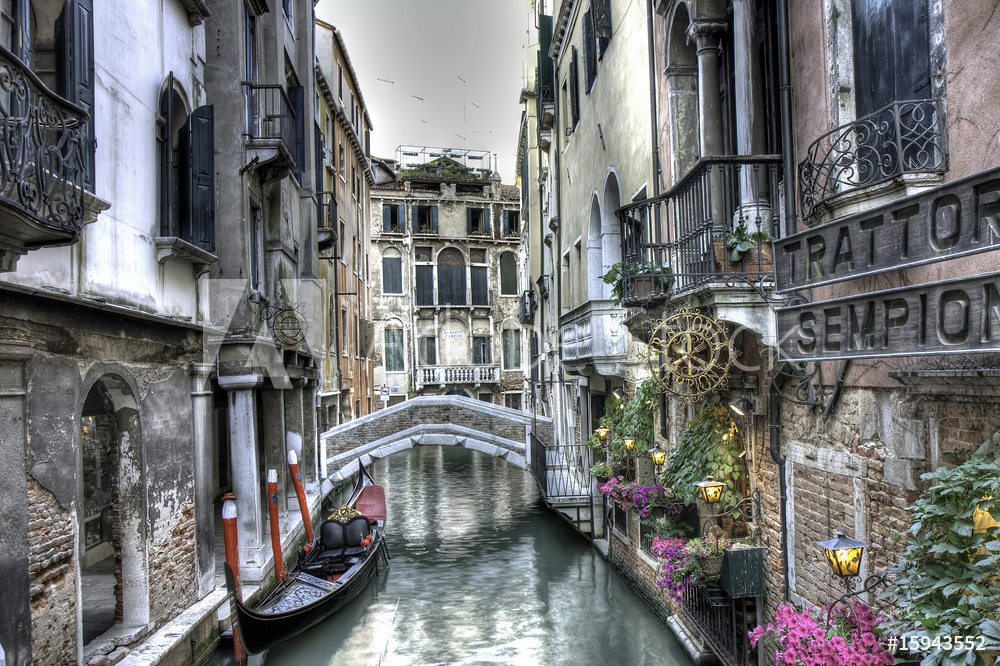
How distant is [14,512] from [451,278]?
92.1 ft

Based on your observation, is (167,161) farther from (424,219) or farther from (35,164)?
(424,219)

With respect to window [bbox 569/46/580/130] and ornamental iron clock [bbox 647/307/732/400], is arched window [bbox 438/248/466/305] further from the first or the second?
ornamental iron clock [bbox 647/307/732/400]

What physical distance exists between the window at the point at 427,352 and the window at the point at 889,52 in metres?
28.2

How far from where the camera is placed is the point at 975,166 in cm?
350

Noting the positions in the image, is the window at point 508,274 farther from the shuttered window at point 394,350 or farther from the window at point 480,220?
the shuttered window at point 394,350

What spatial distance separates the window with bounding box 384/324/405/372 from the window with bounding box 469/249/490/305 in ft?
11.7

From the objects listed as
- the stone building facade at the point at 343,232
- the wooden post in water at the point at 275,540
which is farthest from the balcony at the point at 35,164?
the stone building facade at the point at 343,232

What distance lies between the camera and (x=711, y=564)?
6242mm

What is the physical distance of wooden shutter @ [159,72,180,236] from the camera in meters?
7.17

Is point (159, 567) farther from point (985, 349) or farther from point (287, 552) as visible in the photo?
point (985, 349)

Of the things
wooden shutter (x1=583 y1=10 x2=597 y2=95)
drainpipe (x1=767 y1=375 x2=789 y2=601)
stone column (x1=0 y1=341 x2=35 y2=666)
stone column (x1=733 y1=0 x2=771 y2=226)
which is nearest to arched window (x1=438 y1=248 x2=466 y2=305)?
Answer: wooden shutter (x1=583 y1=10 x2=597 y2=95)

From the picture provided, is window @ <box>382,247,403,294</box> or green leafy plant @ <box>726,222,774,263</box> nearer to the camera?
green leafy plant @ <box>726,222,774,263</box>

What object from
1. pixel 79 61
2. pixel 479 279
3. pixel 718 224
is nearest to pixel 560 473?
pixel 718 224

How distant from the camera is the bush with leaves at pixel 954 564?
3012mm
